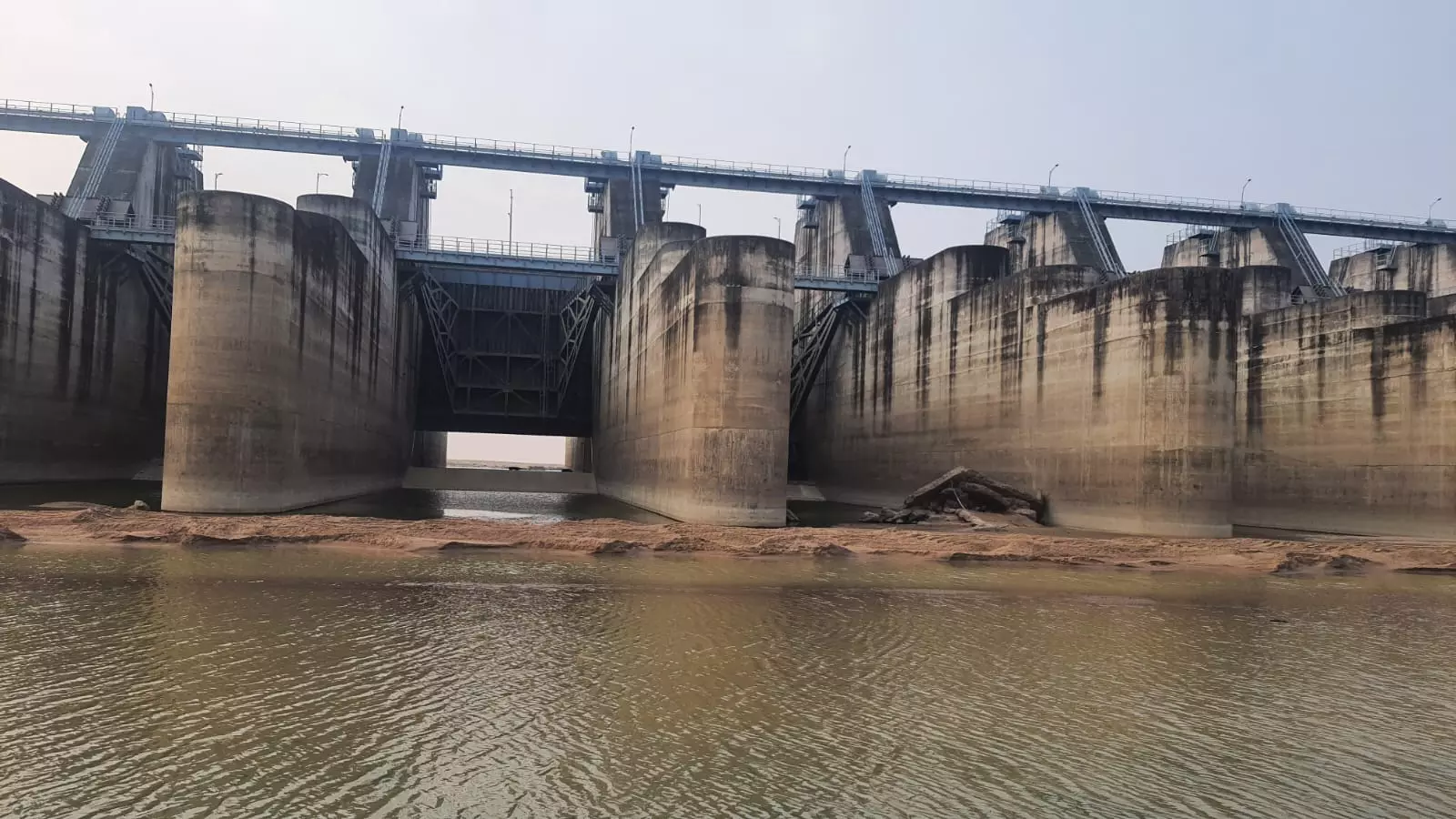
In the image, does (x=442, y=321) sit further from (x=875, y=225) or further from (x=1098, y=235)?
(x=1098, y=235)

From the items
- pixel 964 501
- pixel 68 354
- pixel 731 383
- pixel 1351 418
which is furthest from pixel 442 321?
pixel 1351 418

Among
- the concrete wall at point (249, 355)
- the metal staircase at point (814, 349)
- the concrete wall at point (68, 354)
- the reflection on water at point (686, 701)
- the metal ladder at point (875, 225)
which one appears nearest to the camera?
the reflection on water at point (686, 701)

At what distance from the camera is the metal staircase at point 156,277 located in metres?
32.0

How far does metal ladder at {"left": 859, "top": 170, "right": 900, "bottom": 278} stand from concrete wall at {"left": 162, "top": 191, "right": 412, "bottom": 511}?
23036mm

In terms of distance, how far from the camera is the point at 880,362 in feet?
112

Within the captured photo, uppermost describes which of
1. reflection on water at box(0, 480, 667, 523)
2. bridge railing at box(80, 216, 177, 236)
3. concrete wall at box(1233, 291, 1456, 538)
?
bridge railing at box(80, 216, 177, 236)

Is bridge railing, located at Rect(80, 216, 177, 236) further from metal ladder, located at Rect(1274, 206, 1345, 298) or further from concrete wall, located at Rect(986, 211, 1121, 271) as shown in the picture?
metal ladder, located at Rect(1274, 206, 1345, 298)

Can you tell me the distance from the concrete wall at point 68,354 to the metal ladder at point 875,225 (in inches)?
1157

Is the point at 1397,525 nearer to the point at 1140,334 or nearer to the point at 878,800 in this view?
the point at 1140,334

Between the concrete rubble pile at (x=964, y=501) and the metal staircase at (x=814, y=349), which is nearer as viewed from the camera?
the concrete rubble pile at (x=964, y=501)

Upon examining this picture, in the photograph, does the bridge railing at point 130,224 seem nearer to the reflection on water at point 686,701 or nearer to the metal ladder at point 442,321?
the metal ladder at point 442,321

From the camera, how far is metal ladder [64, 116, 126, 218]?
3547 cm

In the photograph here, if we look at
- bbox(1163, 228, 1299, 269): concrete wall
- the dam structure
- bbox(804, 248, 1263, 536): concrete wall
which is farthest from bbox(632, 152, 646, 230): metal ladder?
bbox(1163, 228, 1299, 269): concrete wall

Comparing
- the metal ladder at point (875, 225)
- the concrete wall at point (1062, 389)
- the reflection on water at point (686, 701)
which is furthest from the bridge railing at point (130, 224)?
the metal ladder at point (875, 225)
